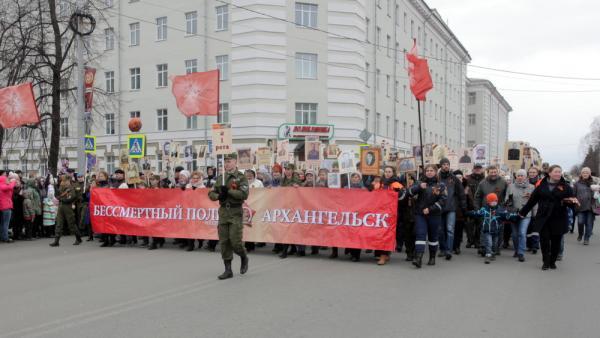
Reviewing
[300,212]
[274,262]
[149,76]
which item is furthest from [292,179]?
[149,76]

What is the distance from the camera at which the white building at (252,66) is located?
2920 centimetres

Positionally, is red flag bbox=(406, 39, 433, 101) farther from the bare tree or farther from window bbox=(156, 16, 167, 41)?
window bbox=(156, 16, 167, 41)

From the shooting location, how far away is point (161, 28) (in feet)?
110

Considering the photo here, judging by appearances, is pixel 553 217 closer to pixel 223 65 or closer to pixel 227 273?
pixel 227 273

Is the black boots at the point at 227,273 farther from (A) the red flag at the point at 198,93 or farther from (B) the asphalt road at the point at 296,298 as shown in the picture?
(A) the red flag at the point at 198,93

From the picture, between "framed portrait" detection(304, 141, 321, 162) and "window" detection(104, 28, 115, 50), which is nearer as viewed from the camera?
"framed portrait" detection(304, 141, 321, 162)

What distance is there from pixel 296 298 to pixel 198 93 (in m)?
9.23

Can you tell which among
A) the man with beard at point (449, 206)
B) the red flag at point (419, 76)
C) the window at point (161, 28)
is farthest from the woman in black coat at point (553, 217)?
the window at point (161, 28)

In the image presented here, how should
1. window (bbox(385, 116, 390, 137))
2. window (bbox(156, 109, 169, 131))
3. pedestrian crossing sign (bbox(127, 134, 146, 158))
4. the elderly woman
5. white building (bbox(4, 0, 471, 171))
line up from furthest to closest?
window (bbox(385, 116, 390, 137)) → window (bbox(156, 109, 169, 131)) → white building (bbox(4, 0, 471, 171)) → pedestrian crossing sign (bbox(127, 134, 146, 158)) → the elderly woman

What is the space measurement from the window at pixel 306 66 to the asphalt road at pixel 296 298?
2028 cm

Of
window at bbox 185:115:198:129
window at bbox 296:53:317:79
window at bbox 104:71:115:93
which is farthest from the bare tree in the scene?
window at bbox 104:71:115:93

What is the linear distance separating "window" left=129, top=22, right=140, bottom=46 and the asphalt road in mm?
26195

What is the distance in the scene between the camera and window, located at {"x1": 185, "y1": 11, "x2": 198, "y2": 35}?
31922mm

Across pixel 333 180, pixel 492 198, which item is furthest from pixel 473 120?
pixel 492 198
